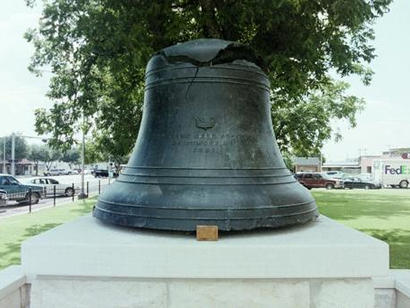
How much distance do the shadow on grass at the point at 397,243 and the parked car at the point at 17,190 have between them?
15490mm

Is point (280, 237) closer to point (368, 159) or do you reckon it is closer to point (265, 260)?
point (265, 260)

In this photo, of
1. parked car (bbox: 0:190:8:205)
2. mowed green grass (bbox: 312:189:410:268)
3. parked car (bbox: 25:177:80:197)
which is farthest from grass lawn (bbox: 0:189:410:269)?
parked car (bbox: 25:177:80:197)

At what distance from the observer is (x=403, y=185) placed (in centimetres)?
3906

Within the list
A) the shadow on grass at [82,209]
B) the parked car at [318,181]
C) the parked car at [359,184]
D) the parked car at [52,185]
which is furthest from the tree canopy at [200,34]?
the parked car at [359,184]

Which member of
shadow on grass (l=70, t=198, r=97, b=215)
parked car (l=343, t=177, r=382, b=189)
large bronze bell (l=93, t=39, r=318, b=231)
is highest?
large bronze bell (l=93, t=39, r=318, b=231)

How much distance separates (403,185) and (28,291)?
136ft

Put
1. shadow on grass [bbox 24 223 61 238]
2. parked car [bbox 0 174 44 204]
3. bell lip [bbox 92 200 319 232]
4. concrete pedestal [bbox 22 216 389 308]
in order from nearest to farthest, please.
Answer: concrete pedestal [bbox 22 216 389 308], bell lip [bbox 92 200 319 232], shadow on grass [bbox 24 223 61 238], parked car [bbox 0 174 44 204]

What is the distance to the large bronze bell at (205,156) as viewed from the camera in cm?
300

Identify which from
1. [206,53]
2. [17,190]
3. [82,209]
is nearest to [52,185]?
[17,190]

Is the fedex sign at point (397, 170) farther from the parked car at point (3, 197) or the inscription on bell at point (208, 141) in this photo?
the inscription on bell at point (208, 141)

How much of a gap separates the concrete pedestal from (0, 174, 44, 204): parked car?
1760 cm

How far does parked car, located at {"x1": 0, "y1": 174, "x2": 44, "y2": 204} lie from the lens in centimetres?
1895

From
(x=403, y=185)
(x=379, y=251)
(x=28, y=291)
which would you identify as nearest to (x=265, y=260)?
(x=379, y=251)

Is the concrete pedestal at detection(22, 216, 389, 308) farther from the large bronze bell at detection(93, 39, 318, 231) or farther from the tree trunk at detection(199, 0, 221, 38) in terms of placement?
the tree trunk at detection(199, 0, 221, 38)
